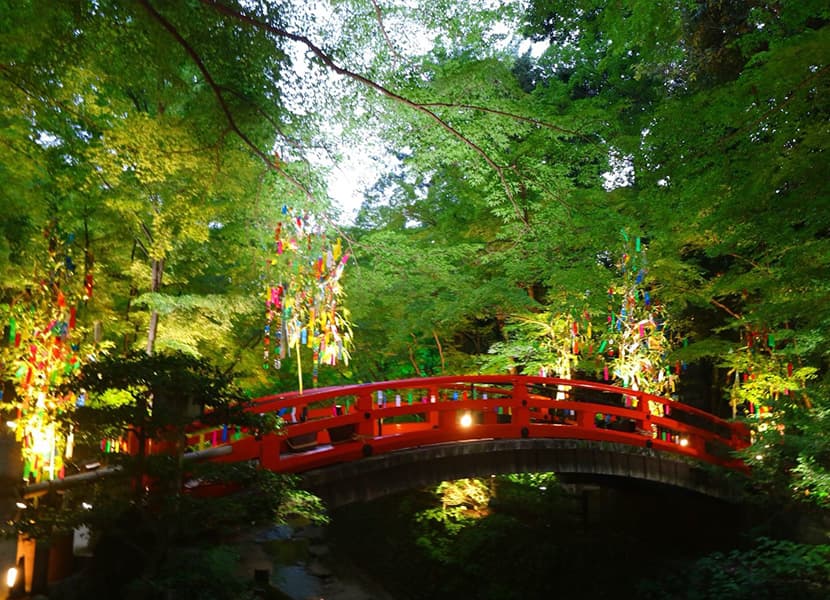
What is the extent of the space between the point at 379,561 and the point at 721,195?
8681mm

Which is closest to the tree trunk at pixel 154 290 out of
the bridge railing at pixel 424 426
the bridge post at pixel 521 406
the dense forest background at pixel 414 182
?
the dense forest background at pixel 414 182

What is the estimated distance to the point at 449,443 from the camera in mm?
8297

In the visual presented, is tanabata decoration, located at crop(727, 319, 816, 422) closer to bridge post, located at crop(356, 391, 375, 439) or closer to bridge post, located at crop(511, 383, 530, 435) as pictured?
bridge post, located at crop(511, 383, 530, 435)

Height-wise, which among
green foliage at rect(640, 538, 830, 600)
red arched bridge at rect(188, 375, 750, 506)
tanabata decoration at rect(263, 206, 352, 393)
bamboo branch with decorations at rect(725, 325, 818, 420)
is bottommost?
green foliage at rect(640, 538, 830, 600)

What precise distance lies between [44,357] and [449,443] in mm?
5036

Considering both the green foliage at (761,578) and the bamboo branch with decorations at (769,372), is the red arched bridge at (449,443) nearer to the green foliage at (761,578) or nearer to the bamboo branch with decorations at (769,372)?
the bamboo branch with decorations at (769,372)

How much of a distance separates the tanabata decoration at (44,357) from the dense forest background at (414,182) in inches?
1.7

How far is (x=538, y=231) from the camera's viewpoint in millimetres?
10641

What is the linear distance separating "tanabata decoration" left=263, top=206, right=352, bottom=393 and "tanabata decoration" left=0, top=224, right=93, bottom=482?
88.4 inches

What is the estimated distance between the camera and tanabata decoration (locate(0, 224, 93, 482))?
19.1ft

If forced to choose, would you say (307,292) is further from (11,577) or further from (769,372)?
(769,372)

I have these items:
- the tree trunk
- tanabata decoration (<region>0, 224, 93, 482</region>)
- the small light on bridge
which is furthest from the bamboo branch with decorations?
the small light on bridge

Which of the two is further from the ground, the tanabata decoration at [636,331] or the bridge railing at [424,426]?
the tanabata decoration at [636,331]

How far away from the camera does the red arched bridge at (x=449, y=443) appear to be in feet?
22.9
